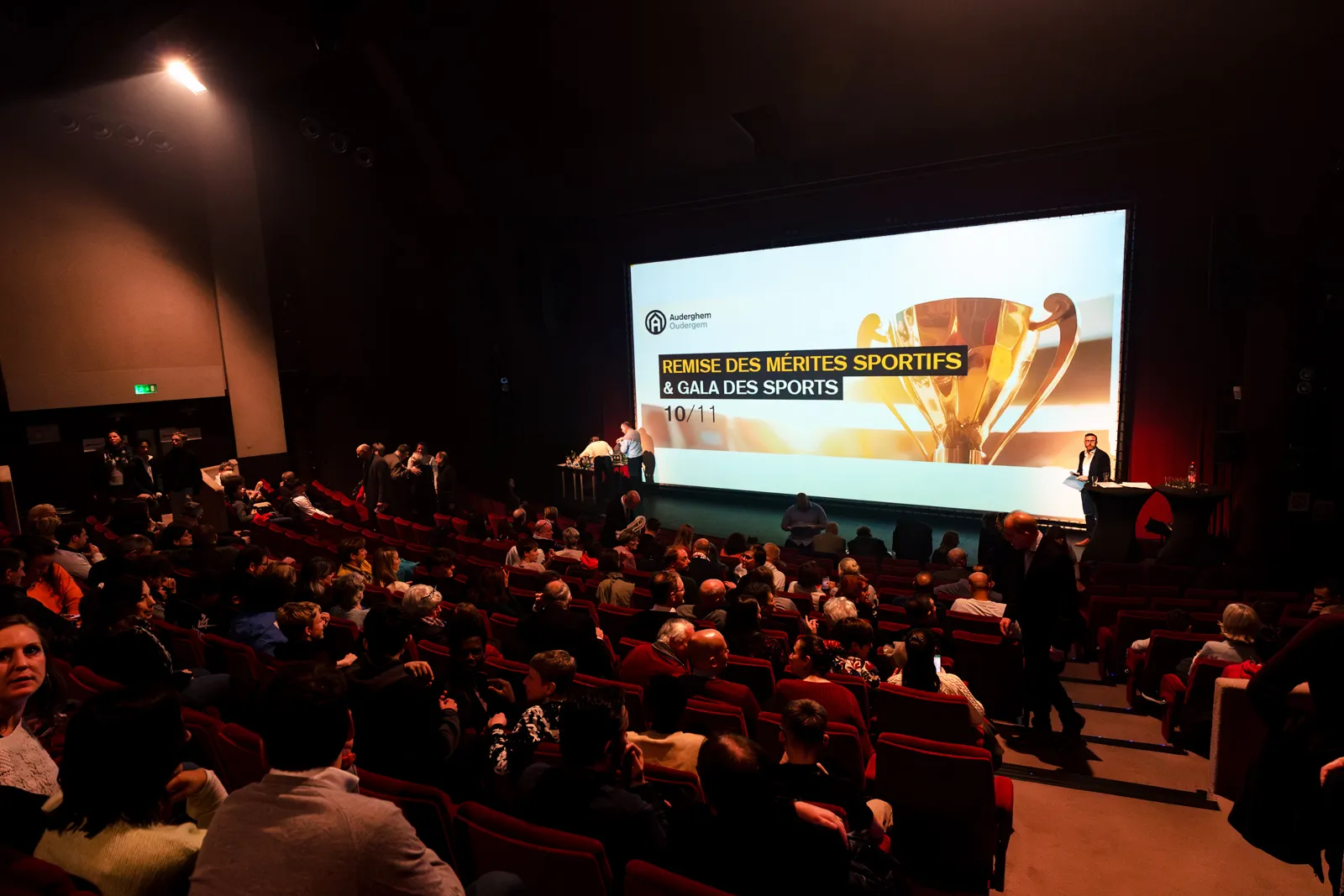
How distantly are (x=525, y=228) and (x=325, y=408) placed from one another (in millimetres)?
4512

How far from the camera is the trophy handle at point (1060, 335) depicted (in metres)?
8.46

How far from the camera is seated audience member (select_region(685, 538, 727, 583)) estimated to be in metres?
5.27

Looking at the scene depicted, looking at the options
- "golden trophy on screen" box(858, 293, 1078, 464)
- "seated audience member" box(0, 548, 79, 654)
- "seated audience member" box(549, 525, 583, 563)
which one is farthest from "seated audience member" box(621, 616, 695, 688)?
"golden trophy on screen" box(858, 293, 1078, 464)

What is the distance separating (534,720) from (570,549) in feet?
13.4

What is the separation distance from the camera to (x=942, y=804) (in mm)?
2357

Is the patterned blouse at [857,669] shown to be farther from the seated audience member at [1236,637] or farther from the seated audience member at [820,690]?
the seated audience member at [1236,637]

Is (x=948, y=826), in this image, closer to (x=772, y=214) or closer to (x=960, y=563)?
(x=960, y=563)

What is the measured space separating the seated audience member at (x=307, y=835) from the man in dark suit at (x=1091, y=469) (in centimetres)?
842

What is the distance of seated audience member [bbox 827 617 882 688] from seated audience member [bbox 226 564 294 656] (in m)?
2.60

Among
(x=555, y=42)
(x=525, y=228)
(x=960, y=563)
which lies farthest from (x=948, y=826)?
(x=525, y=228)

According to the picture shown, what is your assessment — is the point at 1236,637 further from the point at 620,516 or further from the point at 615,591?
the point at 620,516

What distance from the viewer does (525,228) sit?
12.0 m

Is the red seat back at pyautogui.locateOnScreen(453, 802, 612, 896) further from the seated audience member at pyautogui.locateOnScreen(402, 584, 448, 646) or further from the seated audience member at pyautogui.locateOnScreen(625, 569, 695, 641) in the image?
the seated audience member at pyautogui.locateOnScreen(625, 569, 695, 641)

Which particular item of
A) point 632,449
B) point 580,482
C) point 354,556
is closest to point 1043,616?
point 354,556
